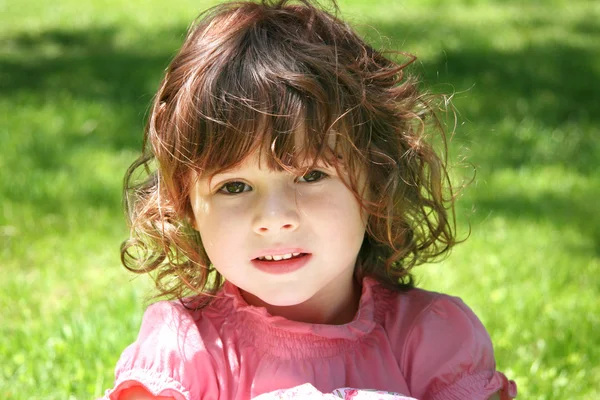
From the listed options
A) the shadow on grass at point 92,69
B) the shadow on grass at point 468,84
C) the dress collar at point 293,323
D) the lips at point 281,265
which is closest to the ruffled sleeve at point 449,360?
the dress collar at point 293,323

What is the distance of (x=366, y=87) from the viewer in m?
2.21

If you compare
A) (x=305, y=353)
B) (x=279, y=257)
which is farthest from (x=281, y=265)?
(x=305, y=353)

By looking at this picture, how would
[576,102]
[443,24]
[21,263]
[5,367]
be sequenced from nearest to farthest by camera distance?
[5,367] < [21,263] < [576,102] < [443,24]

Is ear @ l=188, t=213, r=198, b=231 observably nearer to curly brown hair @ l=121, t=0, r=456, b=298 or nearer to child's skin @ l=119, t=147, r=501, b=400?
curly brown hair @ l=121, t=0, r=456, b=298

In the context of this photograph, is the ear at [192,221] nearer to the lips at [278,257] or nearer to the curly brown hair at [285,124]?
the curly brown hair at [285,124]

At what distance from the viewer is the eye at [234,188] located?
209 cm

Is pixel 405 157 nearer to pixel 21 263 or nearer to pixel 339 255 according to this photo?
pixel 339 255

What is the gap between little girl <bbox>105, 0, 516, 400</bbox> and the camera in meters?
2.05

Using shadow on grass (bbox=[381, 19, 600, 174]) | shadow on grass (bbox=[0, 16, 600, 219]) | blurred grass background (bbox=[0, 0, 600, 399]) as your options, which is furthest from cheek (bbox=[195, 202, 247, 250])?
shadow on grass (bbox=[0, 16, 600, 219])

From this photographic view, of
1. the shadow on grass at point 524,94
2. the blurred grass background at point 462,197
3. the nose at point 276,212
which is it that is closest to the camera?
the nose at point 276,212

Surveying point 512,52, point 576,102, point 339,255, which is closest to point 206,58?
point 339,255

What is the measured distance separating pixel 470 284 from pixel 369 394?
1.71 metres

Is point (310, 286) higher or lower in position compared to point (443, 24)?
lower

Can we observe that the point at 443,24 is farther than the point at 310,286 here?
Yes
